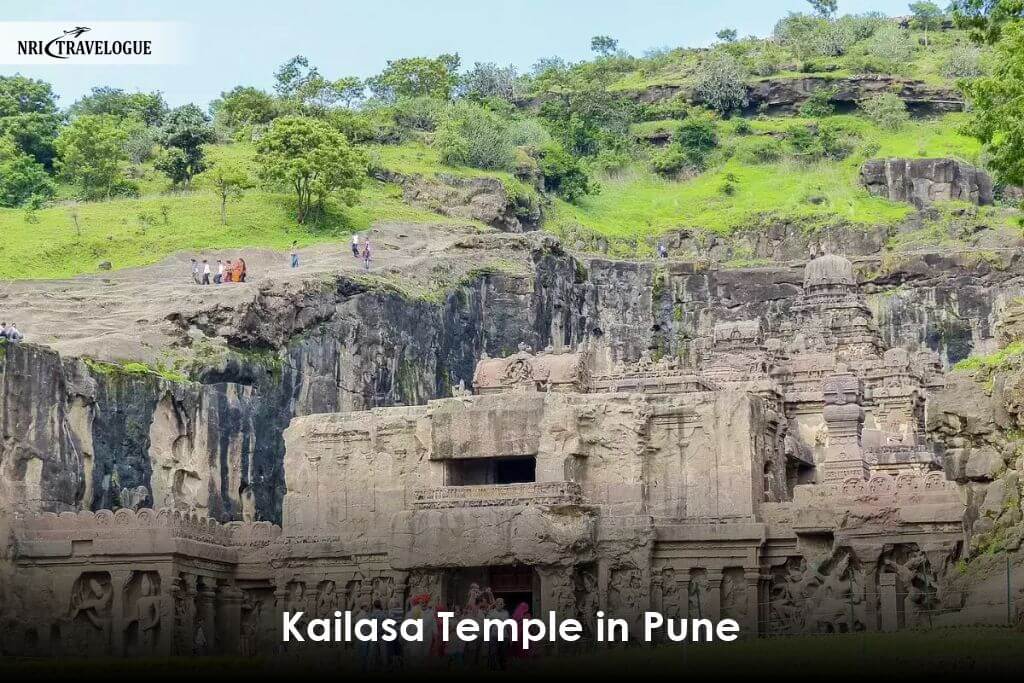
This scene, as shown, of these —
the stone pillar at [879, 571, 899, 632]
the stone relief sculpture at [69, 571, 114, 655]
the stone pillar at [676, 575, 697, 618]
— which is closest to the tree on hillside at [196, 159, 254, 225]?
the stone relief sculpture at [69, 571, 114, 655]

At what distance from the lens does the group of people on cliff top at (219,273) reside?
9599 centimetres

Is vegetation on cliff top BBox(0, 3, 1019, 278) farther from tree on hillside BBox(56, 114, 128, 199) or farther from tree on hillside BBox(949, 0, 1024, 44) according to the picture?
tree on hillside BBox(949, 0, 1024, 44)

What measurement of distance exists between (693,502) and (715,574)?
297cm

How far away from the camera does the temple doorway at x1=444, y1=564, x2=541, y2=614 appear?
71.4m

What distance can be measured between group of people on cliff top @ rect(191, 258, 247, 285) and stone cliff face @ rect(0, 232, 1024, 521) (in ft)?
16.3

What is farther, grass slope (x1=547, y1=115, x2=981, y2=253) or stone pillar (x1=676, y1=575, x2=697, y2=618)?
grass slope (x1=547, y1=115, x2=981, y2=253)

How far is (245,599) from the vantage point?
245ft

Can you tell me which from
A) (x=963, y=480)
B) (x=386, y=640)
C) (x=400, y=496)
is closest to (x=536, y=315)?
(x=400, y=496)

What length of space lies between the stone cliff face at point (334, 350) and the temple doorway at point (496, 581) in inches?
585

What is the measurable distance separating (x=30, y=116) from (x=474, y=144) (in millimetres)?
26271

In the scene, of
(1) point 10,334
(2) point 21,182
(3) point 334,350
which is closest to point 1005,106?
(1) point 10,334

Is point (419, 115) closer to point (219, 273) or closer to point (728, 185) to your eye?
point (728, 185)

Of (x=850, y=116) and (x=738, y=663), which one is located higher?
(x=850, y=116)

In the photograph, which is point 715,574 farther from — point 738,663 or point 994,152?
point 738,663
